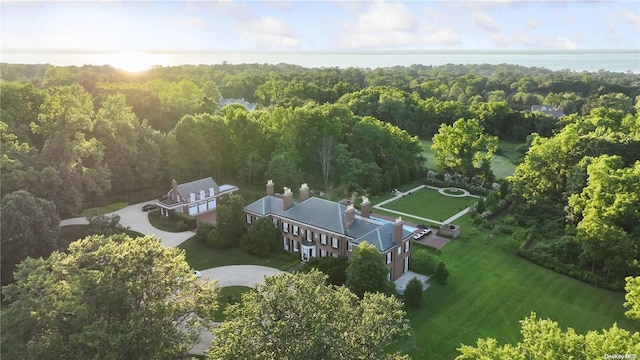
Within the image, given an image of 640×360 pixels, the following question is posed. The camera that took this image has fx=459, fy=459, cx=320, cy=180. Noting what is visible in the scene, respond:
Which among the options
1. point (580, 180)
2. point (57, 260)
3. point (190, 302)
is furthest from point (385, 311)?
point (580, 180)

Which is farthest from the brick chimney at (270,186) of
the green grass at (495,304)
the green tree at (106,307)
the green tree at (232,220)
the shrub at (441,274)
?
the green tree at (106,307)

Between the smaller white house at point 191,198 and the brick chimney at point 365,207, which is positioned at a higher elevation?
the brick chimney at point 365,207

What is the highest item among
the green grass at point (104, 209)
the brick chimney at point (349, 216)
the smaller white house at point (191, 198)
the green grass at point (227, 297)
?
the brick chimney at point (349, 216)

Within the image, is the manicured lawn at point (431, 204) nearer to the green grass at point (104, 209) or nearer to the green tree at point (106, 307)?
the green grass at point (104, 209)

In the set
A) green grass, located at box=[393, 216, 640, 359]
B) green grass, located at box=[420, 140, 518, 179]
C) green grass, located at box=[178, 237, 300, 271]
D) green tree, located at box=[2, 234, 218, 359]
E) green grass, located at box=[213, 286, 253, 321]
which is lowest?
green grass, located at box=[420, 140, 518, 179]

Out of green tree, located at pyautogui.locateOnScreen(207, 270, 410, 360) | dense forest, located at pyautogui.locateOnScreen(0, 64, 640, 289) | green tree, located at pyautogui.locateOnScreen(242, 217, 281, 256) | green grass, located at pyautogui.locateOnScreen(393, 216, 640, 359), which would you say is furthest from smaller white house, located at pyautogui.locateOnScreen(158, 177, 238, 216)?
green tree, located at pyautogui.locateOnScreen(207, 270, 410, 360)

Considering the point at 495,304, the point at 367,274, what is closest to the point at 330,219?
the point at 367,274

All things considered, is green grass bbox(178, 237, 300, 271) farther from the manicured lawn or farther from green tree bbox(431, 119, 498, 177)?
green tree bbox(431, 119, 498, 177)

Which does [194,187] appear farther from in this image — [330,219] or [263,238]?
[330,219]
